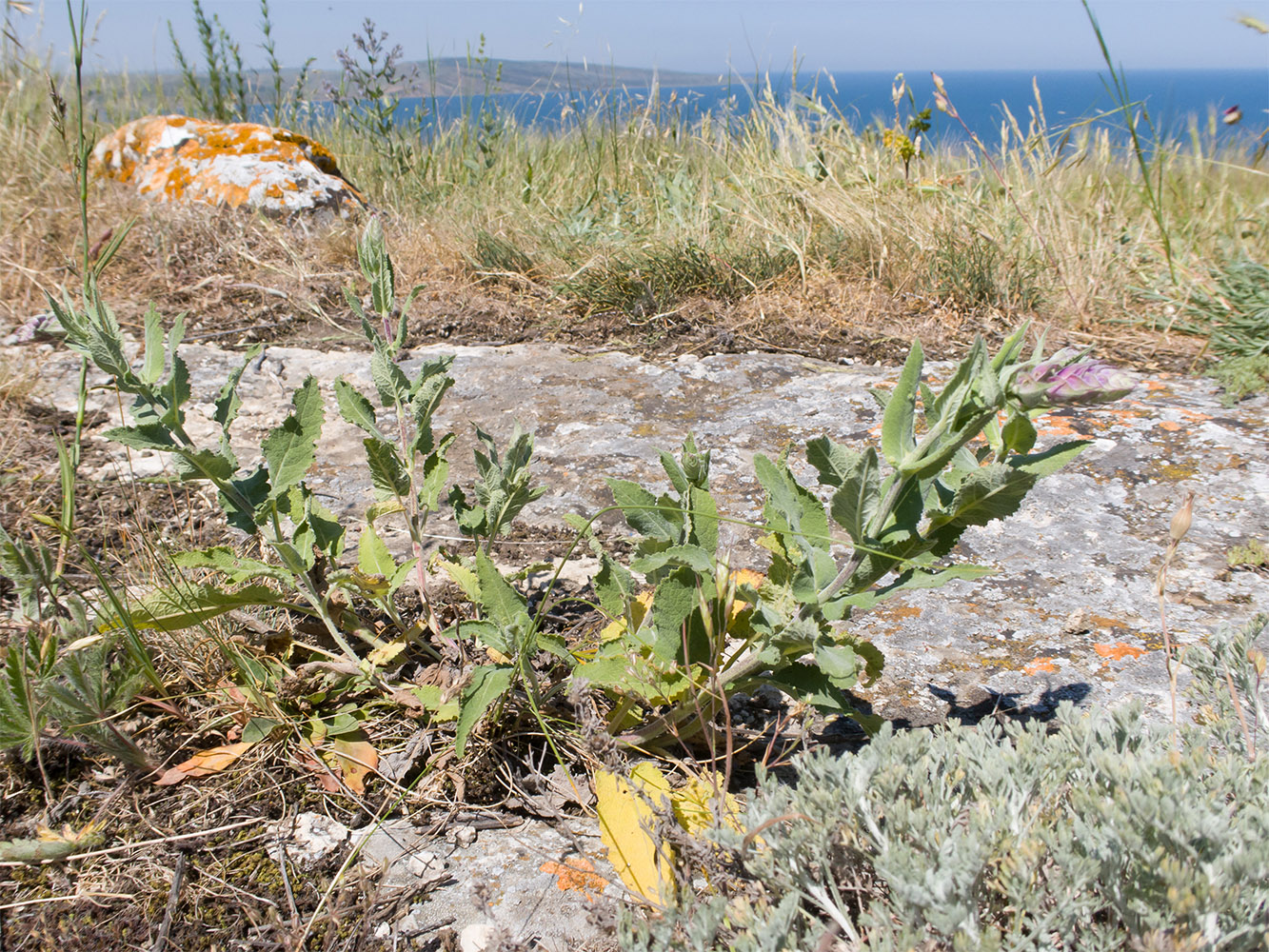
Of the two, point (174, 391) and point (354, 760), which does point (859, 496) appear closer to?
point (354, 760)

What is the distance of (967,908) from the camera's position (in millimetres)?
851

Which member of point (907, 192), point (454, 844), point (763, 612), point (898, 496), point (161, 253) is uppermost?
point (907, 192)

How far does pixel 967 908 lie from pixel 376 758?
94 centimetres

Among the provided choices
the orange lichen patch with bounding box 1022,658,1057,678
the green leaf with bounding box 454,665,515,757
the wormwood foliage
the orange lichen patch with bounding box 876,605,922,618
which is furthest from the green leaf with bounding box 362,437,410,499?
the orange lichen patch with bounding box 1022,658,1057,678

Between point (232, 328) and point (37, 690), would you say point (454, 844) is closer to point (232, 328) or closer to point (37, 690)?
point (37, 690)

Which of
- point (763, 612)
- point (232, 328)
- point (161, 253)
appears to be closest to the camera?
point (763, 612)

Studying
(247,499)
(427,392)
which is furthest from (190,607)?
(427,392)

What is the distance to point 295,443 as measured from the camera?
1.40 m

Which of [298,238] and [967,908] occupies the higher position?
[298,238]

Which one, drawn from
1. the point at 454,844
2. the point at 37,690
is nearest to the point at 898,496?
the point at 454,844

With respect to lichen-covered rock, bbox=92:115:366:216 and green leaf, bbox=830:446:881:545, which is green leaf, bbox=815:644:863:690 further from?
lichen-covered rock, bbox=92:115:366:216

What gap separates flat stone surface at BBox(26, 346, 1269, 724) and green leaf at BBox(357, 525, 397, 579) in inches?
15.4

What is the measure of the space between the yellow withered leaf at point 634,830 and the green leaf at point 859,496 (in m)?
0.47

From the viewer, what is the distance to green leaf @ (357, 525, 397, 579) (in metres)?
1.54
